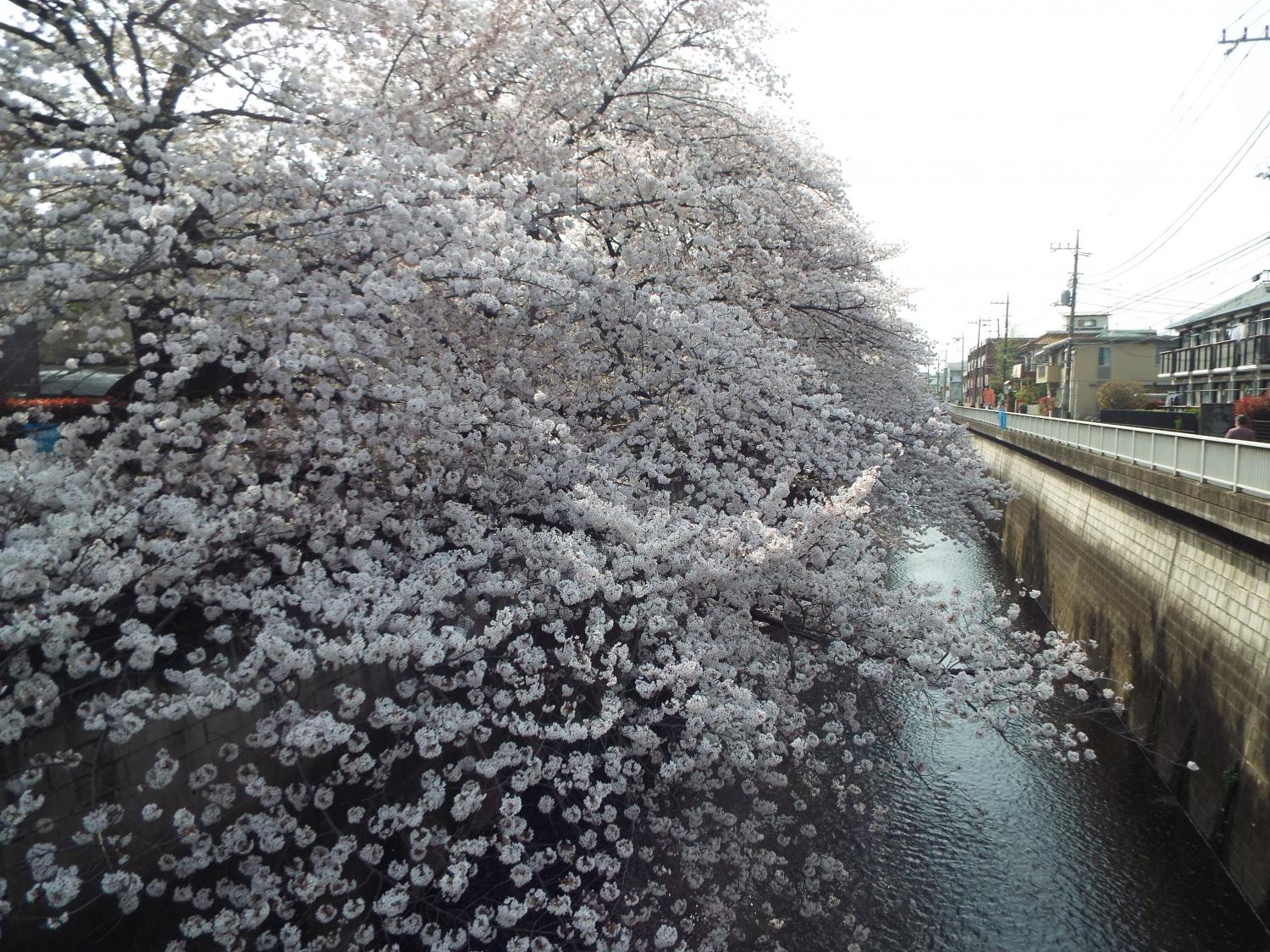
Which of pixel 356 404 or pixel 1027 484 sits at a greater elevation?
pixel 356 404

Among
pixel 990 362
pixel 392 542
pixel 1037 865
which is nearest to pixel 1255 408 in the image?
pixel 1037 865

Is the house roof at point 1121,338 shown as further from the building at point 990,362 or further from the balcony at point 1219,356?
the building at point 990,362

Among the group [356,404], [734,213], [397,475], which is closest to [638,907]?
[397,475]

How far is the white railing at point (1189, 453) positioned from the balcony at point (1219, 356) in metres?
26.7

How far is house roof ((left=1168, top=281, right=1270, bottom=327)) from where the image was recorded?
43219 millimetres

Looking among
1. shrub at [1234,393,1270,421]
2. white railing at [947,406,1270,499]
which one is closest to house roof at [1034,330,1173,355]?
shrub at [1234,393,1270,421]

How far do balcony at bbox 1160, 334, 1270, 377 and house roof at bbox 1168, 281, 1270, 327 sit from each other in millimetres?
1516

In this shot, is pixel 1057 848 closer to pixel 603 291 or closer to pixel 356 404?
pixel 603 291

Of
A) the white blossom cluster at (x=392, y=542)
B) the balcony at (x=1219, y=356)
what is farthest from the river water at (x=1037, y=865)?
the balcony at (x=1219, y=356)

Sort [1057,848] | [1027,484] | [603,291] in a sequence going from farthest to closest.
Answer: [1027,484] → [1057,848] → [603,291]

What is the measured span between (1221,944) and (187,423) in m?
11.4

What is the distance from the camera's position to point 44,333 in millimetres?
7062

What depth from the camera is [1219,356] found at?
47062 mm

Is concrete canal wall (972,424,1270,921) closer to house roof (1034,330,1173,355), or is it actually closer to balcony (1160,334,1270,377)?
balcony (1160,334,1270,377)
